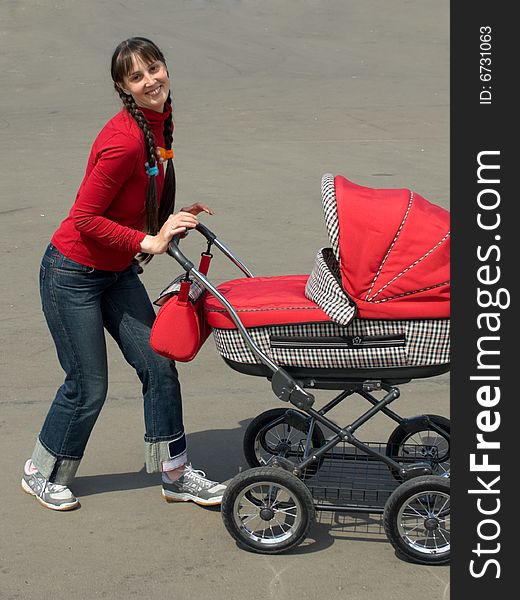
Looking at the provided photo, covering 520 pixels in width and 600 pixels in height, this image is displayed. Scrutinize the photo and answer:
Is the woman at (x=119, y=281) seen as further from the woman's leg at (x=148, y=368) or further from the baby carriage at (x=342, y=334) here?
the baby carriage at (x=342, y=334)

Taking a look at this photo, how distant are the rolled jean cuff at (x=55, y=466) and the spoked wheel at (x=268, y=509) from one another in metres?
0.77

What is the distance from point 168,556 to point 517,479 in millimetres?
1414

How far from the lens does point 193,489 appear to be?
4.89m

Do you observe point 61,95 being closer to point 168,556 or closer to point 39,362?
point 39,362

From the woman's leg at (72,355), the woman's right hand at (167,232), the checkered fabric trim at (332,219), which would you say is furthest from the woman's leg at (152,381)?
the checkered fabric trim at (332,219)

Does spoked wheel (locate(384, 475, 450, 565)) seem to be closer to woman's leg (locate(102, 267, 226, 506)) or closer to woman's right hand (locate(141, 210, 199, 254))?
woman's leg (locate(102, 267, 226, 506))

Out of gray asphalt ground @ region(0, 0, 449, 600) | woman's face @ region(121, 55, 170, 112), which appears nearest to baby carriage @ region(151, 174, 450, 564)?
gray asphalt ground @ region(0, 0, 449, 600)

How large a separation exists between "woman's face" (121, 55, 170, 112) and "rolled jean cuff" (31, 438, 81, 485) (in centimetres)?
154

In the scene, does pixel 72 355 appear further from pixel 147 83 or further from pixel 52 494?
pixel 147 83

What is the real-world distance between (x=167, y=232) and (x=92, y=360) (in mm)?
721

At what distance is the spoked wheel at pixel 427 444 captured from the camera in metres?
4.91

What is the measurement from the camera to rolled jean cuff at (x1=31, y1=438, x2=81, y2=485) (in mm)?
4867

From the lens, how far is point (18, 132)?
45.0ft

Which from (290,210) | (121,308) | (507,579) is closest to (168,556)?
(121,308)
